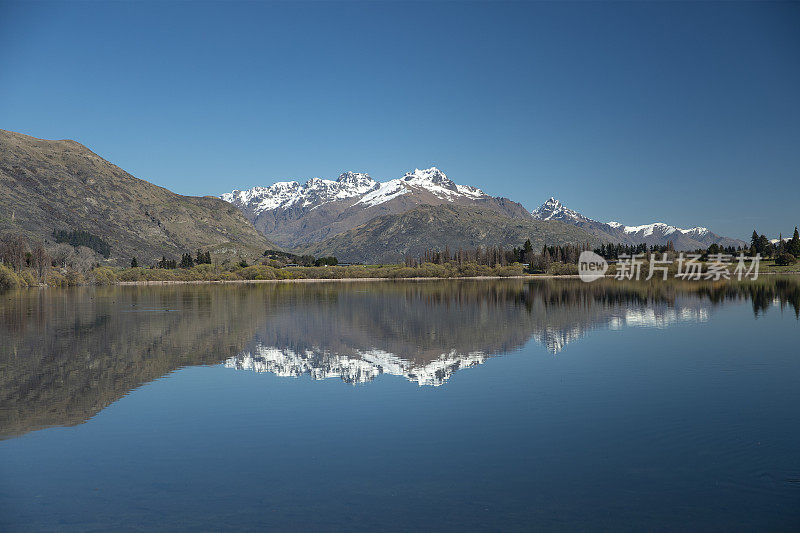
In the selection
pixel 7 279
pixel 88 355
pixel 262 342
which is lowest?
pixel 262 342

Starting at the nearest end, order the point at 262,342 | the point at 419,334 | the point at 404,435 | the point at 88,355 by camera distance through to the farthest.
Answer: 1. the point at 404,435
2. the point at 88,355
3. the point at 262,342
4. the point at 419,334

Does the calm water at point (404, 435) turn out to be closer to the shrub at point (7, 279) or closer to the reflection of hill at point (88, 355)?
the reflection of hill at point (88, 355)

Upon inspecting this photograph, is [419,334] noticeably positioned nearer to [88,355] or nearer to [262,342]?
[262,342]

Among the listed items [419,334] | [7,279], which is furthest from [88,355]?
[7,279]

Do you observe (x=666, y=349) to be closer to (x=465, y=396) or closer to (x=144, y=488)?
(x=465, y=396)

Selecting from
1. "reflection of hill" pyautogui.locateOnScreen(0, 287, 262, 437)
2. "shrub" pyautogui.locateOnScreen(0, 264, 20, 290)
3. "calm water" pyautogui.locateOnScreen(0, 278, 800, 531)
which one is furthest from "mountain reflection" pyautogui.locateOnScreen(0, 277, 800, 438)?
"shrub" pyautogui.locateOnScreen(0, 264, 20, 290)

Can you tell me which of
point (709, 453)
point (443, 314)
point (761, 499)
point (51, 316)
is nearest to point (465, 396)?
point (709, 453)

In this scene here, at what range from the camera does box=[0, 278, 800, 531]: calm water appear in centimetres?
1498

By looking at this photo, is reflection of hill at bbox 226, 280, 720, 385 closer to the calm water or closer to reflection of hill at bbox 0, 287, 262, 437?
the calm water

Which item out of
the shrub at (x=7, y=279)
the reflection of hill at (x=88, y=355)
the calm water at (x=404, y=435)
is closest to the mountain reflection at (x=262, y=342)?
the reflection of hill at (x=88, y=355)

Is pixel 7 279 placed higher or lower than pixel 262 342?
higher

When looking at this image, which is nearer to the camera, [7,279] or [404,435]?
[404,435]

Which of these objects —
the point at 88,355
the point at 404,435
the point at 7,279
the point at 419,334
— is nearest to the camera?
the point at 404,435

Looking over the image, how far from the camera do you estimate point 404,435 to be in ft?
70.2
